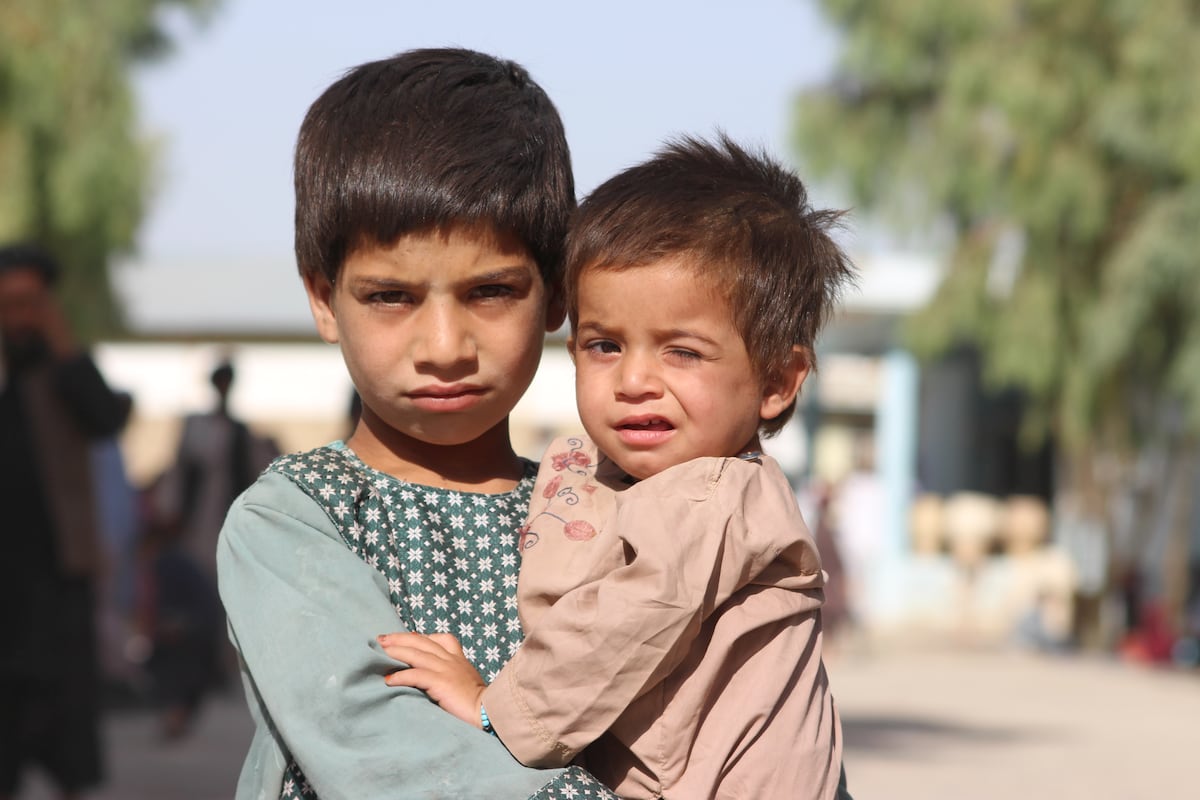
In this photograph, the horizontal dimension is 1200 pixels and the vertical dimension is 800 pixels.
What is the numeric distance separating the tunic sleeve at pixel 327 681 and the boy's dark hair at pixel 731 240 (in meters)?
0.41

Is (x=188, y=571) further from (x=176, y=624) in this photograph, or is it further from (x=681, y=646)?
(x=681, y=646)

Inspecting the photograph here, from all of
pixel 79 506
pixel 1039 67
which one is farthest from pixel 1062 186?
pixel 79 506

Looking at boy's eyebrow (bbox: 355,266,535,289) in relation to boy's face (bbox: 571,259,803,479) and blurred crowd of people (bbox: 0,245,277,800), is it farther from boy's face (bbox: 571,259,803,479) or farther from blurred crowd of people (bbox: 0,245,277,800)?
blurred crowd of people (bbox: 0,245,277,800)

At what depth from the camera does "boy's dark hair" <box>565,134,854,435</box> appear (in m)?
1.95

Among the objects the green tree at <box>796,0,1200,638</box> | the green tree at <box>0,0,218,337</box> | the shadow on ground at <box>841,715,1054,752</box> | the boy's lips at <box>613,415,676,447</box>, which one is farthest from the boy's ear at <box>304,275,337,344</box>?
the green tree at <box>796,0,1200,638</box>

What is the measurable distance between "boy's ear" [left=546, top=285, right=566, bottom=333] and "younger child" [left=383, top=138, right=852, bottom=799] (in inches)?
1.2

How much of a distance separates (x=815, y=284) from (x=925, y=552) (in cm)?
2009

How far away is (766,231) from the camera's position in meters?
2.01

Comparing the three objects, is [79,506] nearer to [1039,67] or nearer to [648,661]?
[648,661]

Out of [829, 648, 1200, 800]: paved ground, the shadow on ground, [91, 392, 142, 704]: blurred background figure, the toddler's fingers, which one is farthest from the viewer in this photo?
the shadow on ground

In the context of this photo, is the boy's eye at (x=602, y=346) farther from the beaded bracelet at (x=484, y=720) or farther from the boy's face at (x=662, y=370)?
the beaded bracelet at (x=484, y=720)

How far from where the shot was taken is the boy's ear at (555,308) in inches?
80.6

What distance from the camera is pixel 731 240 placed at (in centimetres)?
198

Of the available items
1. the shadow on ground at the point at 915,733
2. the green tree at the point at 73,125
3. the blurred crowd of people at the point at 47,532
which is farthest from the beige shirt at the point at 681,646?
the green tree at the point at 73,125
